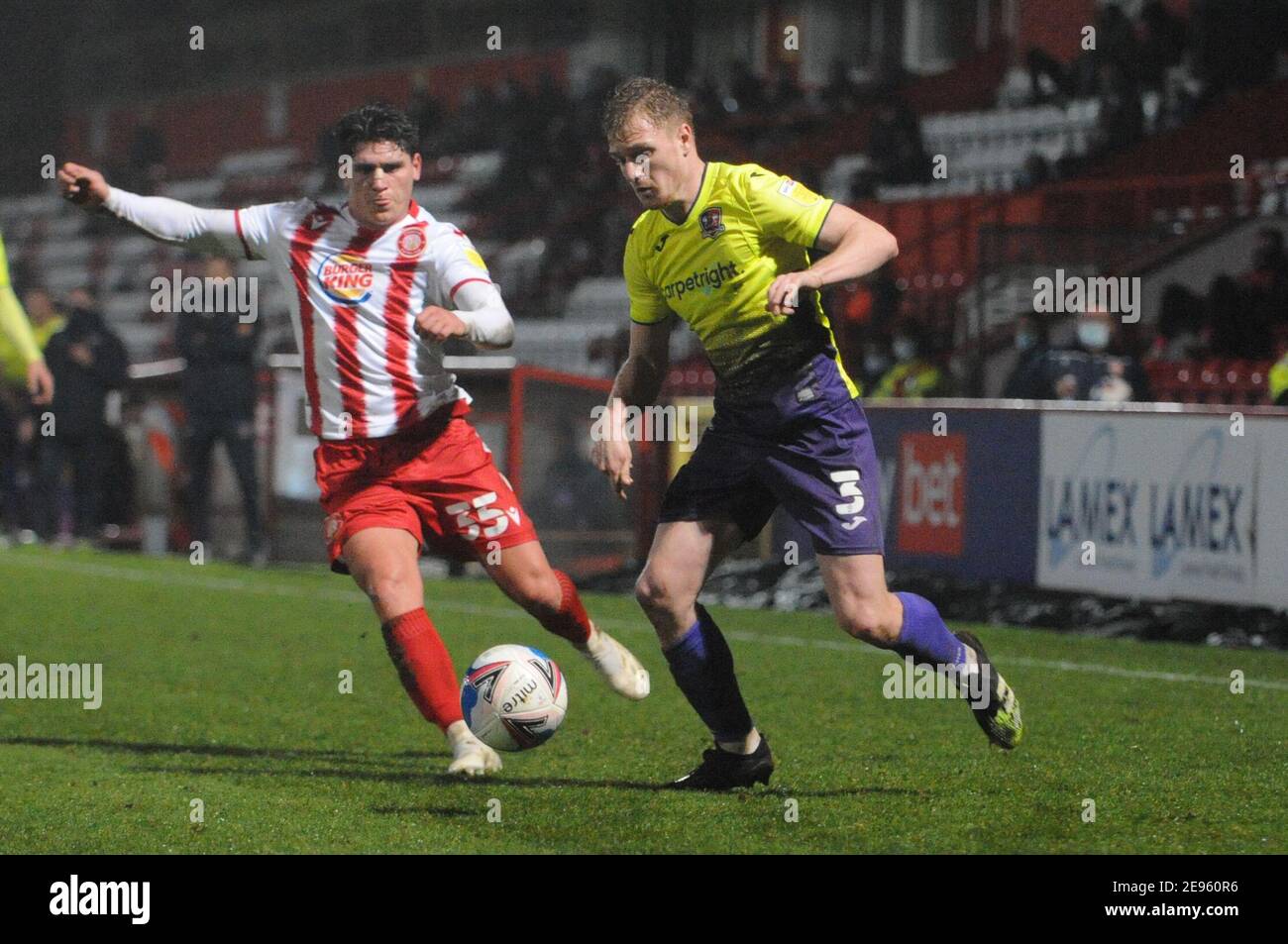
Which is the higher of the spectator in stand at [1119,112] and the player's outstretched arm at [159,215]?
the spectator in stand at [1119,112]

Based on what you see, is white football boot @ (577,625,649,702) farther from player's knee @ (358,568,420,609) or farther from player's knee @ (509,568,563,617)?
player's knee @ (358,568,420,609)

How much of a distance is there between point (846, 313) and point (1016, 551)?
551cm

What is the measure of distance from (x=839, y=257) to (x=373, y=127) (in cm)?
160

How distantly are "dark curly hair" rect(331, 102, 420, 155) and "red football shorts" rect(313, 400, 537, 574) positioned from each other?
882 mm

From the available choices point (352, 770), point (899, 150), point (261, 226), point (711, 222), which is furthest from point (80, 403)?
point (711, 222)

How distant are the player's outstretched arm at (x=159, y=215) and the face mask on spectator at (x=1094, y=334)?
7891 mm

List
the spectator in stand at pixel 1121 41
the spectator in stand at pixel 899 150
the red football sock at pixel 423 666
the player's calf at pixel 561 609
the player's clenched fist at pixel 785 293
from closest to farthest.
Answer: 1. the player's clenched fist at pixel 785 293
2. the red football sock at pixel 423 666
3. the player's calf at pixel 561 609
4. the spectator in stand at pixel 1121 41
5. the spectator in stand at pixel 899 150

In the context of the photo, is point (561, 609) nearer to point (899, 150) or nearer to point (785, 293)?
point (785, 293)

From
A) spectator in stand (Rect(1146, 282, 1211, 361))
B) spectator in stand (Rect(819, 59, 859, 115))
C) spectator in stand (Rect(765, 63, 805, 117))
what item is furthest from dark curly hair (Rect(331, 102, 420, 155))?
spectator in stand (Rect(765, 63, 805, 117))

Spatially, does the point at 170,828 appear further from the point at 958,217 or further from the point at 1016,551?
the point at 958,217

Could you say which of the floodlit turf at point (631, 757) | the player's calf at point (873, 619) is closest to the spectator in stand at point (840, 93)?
the floodlit turf at point (631, 757)

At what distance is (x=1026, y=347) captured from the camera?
12.8m

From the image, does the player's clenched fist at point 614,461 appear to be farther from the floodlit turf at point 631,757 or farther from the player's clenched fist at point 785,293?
the floodlit turf at point 631,757

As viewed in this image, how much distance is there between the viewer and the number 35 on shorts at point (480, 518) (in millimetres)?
6117
